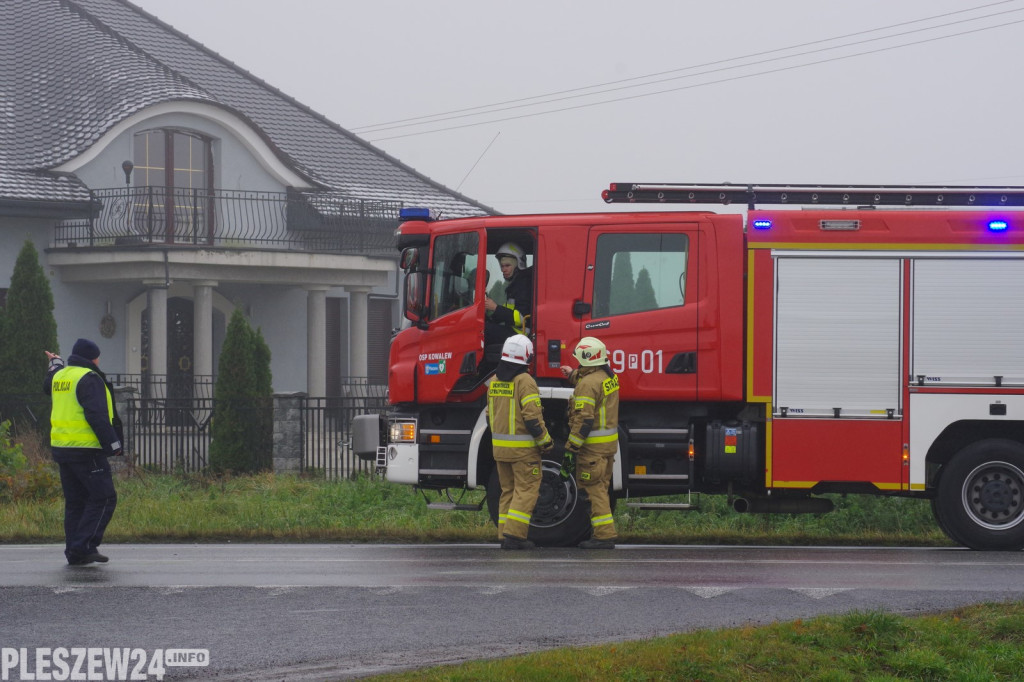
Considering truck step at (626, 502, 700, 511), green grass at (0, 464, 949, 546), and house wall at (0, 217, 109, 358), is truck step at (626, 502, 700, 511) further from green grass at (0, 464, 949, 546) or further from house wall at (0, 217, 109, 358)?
house wall at (0, 217, 109, 358)

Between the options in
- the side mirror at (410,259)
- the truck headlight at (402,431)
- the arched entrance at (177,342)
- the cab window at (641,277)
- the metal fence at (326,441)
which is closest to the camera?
the cab window at (641,277)

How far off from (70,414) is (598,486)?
4126 mm

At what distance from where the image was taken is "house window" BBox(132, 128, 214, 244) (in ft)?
87.2

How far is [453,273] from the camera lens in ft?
38.8

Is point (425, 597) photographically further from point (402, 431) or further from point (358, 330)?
point (358, 330)

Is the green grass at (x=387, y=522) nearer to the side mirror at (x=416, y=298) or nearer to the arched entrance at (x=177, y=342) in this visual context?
the side mirror at (x=416, y=298)

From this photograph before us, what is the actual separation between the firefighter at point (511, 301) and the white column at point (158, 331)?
16042 mm

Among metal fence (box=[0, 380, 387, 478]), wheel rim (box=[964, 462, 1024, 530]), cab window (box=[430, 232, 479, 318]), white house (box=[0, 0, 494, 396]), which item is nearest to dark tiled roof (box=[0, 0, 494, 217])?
white house (box=[0, 0, 494, 396])

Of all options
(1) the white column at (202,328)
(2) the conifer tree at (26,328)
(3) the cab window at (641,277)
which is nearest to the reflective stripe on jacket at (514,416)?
(3) the cab window at (641,277)

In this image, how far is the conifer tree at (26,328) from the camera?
76.2 feet

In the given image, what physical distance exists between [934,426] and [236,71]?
26.7 m

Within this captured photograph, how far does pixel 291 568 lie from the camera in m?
9.99

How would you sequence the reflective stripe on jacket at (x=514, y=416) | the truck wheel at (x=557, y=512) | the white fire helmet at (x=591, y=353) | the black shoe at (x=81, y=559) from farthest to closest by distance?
1. the truck wheel at (x=557, y=512)
2. the white fire helmet at (x=591, y=353)
3. the reflective stripe on jacket at (x=514, y=416)
4. the black shoe at (x=81, y=559)

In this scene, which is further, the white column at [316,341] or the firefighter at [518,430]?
the white column at [316,341]
